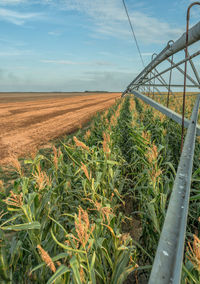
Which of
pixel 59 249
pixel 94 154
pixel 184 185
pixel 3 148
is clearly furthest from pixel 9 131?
pixel 184 185

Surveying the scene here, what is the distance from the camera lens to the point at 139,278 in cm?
185

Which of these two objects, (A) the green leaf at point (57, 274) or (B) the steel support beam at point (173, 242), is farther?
(A) the green leaf at point (57, 274)

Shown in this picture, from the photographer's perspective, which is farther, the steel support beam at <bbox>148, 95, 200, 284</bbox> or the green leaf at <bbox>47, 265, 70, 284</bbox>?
the green leaf at <bbox>47, 265, 70, 284</bbox>

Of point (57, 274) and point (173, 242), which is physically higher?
point (173, 242)

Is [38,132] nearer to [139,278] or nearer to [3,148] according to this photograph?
[3,148]

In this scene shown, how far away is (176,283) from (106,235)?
1135 millimetres

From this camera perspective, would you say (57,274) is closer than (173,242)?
No

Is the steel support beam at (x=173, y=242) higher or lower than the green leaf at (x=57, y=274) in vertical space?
higher

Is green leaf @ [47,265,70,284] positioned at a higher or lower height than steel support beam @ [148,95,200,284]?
lower

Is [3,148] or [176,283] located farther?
[3,148]

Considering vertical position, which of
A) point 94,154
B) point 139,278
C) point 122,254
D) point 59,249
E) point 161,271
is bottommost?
point 139,278

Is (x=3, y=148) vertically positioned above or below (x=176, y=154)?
below

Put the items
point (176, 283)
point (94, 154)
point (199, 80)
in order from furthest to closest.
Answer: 1. point (199, 80)
2. point (94, 154)
3. point (176, 283)

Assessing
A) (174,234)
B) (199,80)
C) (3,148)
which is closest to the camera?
(174,234)
